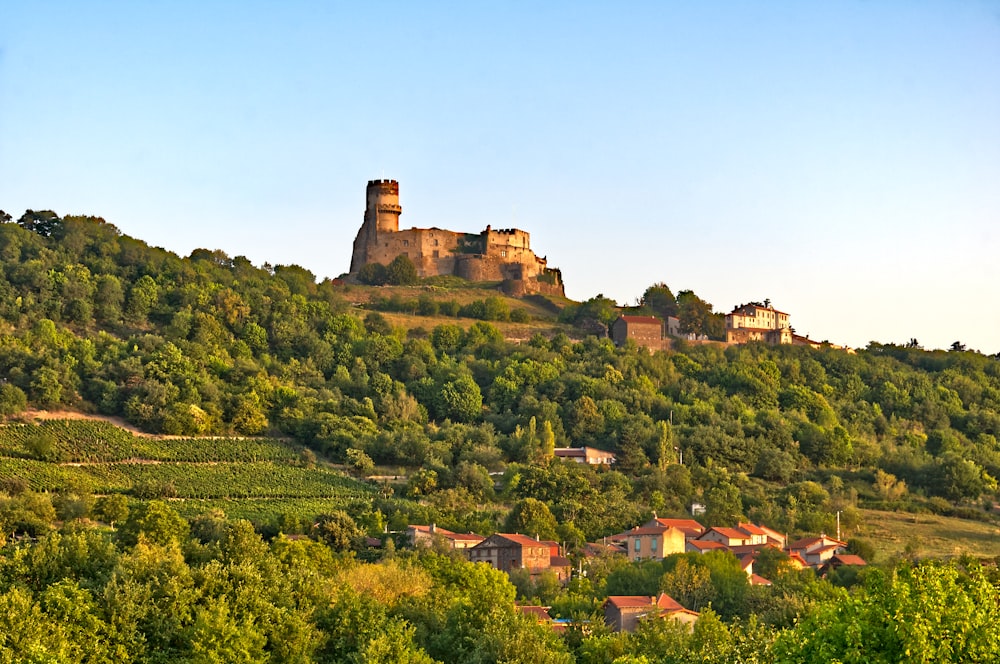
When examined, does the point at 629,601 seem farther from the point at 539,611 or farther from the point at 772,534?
the point at 772,534

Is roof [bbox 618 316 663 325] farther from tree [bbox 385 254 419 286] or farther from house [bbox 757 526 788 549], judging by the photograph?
house [bbox 757 526 788 549]

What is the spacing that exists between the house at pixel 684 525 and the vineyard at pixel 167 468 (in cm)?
1081

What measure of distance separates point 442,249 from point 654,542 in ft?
169

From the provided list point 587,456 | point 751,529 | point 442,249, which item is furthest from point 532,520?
point 442,249

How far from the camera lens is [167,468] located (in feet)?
201

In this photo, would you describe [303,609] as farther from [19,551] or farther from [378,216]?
[378,216]

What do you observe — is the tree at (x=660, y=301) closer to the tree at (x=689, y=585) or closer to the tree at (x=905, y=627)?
the tree at (x=689, y=585)

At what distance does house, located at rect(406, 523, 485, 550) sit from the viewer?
5138cm

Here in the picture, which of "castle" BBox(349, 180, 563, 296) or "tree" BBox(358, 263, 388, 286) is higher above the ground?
"castle" BBox(349, 180, 563, 296)

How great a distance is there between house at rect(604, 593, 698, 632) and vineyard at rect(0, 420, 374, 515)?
17.4 m

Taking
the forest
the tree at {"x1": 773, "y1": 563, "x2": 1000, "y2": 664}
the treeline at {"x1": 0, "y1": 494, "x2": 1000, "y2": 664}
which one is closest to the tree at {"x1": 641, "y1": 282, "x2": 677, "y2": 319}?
the forest

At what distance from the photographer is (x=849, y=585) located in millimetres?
47344

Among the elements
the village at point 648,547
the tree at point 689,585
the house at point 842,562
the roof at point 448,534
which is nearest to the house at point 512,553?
the village at point 648,547

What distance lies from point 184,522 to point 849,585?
64.6 feet
